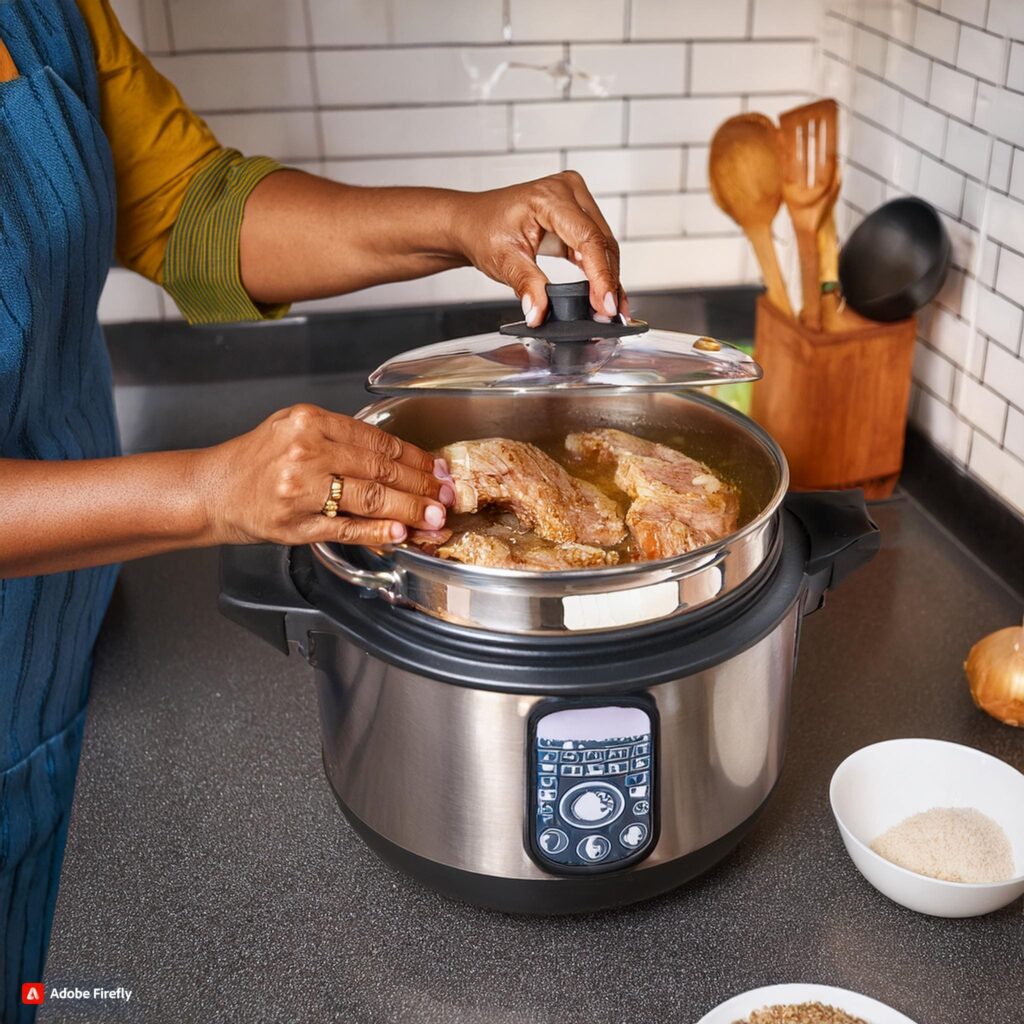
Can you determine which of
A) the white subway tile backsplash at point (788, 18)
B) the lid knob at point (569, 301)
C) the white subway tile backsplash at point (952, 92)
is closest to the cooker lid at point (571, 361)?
the lid knob at point (569, 301)

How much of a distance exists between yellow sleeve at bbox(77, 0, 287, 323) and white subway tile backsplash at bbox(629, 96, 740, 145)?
26.1 inches

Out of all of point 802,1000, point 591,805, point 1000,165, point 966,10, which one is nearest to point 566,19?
point 966,10

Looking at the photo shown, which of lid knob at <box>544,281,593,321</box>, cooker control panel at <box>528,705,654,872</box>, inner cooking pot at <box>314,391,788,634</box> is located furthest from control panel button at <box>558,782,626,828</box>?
lid knob at <box>544,281,593,321</box>

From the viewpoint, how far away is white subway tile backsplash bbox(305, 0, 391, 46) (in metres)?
1.64

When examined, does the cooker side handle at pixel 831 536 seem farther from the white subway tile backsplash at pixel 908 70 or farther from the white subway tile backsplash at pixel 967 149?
the white subway tile backsplash at pixel 908 70

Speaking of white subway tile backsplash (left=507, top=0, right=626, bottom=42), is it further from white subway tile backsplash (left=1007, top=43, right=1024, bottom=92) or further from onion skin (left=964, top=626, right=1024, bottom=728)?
onion skin (left=964, top=626, right=1024, bottom=728)

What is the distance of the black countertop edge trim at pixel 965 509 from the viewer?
1401 mm

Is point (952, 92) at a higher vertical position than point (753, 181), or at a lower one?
higher

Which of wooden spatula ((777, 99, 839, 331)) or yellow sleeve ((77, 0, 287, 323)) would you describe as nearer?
yellow sleeve ((77, 0, 287, 323))

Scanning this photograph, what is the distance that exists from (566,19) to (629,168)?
24 centimetres

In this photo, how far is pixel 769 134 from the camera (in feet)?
5.00

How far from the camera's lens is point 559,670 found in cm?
79

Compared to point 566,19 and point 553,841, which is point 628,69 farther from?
point 553,841

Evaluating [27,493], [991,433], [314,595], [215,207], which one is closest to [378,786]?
[314,595]
